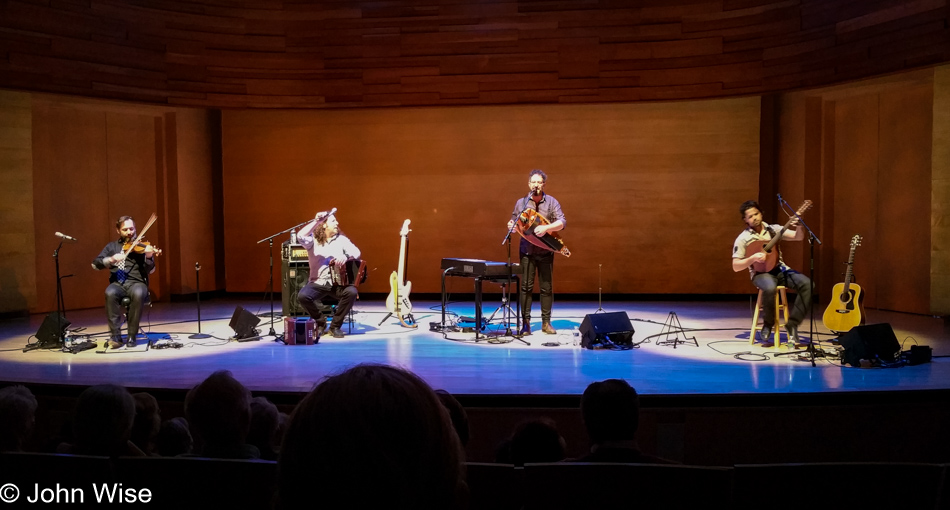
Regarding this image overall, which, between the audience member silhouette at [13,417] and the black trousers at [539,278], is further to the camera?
the black trousers at [539,278]

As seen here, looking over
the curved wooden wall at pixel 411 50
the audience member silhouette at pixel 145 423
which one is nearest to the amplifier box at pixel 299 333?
the curved wooden wall at pixel 411 50

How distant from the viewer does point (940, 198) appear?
8.10 m

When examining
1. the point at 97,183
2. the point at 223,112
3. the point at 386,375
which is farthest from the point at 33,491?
the point at 223,112

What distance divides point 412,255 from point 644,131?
Result: 3.80 m

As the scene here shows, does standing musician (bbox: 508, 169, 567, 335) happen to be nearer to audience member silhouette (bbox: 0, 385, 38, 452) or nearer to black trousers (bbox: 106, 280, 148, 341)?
black trousers (bbox: 106, 280, 148, 341)

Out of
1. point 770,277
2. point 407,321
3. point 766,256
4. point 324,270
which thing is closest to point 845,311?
point 770,277

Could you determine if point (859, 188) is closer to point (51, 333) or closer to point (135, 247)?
point (135, 247)

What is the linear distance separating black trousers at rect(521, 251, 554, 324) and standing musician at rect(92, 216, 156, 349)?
353 cm

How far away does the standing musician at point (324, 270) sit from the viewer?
7363 mm

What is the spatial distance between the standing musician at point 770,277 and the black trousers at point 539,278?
174cm

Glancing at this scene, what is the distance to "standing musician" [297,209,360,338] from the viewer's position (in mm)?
7363

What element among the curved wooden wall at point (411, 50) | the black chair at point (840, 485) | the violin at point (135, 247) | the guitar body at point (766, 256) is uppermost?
the curved wooden wall at point (411, 50)

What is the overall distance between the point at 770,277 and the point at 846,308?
25.6 inches

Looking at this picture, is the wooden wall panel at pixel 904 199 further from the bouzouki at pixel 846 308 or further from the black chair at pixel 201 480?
the black chair at pixel 201 480
